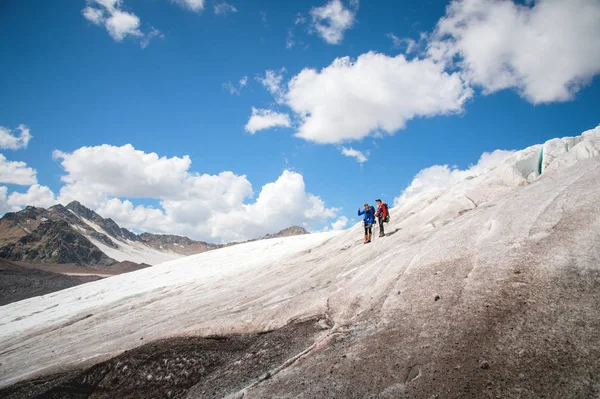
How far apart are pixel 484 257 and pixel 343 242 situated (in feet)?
48.0

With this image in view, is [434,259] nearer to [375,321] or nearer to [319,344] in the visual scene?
[375,321]

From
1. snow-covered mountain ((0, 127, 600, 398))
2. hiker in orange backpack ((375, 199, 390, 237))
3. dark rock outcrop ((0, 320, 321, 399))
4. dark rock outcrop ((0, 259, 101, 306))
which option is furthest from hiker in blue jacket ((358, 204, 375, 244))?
dark rock outcrop ((0, 259, 101, 306))

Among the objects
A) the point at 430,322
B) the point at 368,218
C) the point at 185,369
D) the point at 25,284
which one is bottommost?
the point at 25,284

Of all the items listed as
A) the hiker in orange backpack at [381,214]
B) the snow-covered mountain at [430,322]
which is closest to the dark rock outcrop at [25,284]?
the snow-covered mountain at [430,322]

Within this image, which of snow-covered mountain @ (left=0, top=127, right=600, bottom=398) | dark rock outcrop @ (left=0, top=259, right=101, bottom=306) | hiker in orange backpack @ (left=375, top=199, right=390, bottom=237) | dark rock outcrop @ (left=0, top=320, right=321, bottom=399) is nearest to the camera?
snow-covered mountain @ (left=0, top=127, right=600, bottom=398)

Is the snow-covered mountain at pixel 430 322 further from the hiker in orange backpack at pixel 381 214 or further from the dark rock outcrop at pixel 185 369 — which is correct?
the hiker in orange backpack at pixel 381 214

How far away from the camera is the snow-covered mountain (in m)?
6.23

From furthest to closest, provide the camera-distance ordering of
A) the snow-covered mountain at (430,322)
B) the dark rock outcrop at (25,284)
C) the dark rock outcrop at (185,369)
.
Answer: the dark rock outcrop at (25,284) → the dark rock outcrop at (185,369) → the snow-covered mountain at (430,322)

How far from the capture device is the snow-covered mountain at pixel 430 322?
623cm

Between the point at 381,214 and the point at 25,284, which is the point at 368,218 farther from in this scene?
the point at 25,284

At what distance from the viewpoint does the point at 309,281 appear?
15.8 meters

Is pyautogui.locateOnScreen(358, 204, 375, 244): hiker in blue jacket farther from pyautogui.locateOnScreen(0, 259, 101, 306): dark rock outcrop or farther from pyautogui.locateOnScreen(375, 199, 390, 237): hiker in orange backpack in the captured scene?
pyautogui.locateOnScreen(0, 259, 101, 306): dark rock outcrop

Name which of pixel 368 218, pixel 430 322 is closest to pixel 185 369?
pixel 430 322

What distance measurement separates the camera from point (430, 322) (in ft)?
26.4
